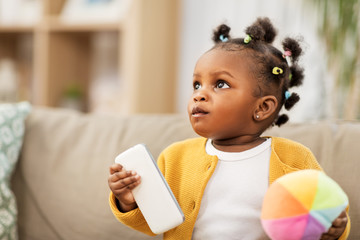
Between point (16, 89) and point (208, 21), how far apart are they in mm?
1368

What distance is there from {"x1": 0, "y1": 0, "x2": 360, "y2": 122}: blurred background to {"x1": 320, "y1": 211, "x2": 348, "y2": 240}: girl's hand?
95 centimetres

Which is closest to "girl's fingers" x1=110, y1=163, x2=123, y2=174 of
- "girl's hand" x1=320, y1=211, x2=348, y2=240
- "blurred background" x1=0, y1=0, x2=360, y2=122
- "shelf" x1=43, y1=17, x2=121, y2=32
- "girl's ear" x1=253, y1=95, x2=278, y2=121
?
"girl's ear" x1=253, y1=95, x2=278, y2=121

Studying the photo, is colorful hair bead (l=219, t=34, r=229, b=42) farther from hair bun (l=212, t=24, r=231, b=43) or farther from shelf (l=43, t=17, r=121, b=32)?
shelf (l=43, t=17, r=121, b=32)

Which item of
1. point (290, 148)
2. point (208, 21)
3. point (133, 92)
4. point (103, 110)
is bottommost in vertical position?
point (103, 110)

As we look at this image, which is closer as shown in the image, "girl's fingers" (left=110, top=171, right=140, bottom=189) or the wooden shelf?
"girl's fingers" (left=110, top=171, right=140, bottom=189)

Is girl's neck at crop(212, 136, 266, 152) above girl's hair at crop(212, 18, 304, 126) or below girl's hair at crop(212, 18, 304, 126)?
below

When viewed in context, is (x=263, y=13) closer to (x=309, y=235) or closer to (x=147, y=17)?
(x=147, y=17)

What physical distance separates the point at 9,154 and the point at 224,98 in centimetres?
72

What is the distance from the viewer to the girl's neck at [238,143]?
85 cm

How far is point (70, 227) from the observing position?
1171 mm

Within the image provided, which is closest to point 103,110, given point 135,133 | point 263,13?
point 263,13

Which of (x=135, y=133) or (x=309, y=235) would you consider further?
(x=135, y=133)

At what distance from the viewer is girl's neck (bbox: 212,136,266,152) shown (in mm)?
854

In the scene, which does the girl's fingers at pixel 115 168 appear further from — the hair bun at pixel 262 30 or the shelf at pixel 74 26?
the shelf at pixel 74 26
